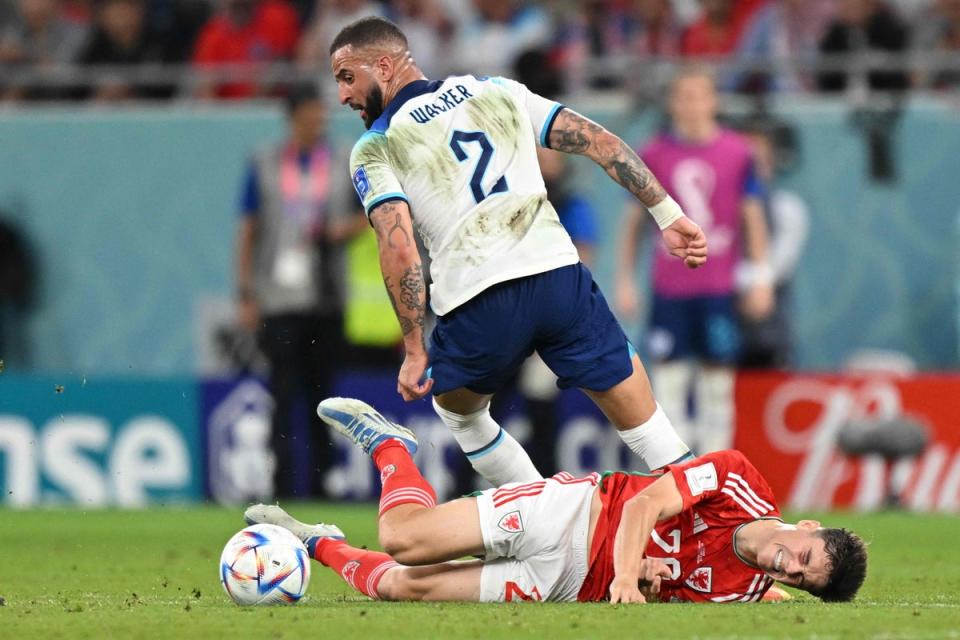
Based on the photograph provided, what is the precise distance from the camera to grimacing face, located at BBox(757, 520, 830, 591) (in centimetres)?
650

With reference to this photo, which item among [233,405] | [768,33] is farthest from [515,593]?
[768,33]

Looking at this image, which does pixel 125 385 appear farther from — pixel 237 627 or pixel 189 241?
pixel 237 627

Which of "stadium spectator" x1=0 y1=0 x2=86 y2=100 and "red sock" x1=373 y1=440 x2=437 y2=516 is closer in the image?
"red sock" x1=373 y1=440 x2=437 y2=516

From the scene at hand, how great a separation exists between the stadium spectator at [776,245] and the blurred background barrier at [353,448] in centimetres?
56

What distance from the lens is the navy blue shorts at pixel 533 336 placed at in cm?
726

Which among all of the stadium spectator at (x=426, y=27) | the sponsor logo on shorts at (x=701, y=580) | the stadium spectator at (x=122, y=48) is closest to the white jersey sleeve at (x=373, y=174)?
the sponsor logo on shorts at (x=701, y=580)

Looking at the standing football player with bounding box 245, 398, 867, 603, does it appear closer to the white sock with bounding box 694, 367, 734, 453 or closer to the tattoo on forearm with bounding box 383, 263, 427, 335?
the tattoo on forearm with bounding box 383, 263, 427, 335

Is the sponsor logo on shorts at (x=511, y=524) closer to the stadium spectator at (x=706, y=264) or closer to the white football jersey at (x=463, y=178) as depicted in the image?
the white football jersey at (x=463, y=178)

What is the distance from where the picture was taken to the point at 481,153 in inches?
285

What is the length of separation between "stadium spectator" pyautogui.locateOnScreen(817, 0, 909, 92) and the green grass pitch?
15.5ft

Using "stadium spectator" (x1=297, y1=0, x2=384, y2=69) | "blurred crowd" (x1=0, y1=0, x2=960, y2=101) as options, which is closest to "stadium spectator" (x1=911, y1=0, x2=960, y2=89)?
"blurred crowd" (x1=0, y1=0, x2=960, y2=101)

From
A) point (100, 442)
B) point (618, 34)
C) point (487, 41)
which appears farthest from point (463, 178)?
point (618, 34)

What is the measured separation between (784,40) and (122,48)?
533 centimetres

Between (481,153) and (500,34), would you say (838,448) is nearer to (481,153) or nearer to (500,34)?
(500,34)
